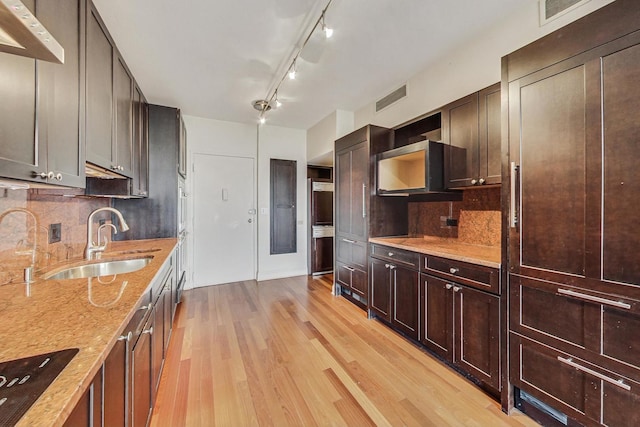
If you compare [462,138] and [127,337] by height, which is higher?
[462,138]

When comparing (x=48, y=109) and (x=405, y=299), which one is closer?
(x=48, y=109)

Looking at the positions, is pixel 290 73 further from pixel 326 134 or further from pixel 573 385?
pixel 573 385

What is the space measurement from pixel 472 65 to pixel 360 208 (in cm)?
173

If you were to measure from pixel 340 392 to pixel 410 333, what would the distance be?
35.4 inches

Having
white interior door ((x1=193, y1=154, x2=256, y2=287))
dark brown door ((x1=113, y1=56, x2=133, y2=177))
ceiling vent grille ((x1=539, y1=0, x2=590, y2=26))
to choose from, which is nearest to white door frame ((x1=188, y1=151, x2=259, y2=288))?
white interior door ((x1=193, y1=154, x2=256, y2=287))

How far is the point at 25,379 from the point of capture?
586mm

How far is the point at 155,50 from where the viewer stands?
7.62ft

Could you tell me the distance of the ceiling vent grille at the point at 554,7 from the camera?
1.70 metres

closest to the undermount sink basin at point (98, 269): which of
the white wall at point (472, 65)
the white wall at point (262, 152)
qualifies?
the white wall at point (262, 152)

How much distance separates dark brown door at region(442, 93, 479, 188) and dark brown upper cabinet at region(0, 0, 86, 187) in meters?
2.61

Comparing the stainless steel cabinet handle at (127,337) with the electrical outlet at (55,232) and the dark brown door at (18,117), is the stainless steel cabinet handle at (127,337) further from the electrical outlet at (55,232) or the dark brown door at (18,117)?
the electrical outlet at (55,232)

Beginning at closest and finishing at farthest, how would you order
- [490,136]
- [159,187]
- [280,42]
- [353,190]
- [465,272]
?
1. [465,272]
2. [490,136]
3. [280,42]
4. [159,187]
5. [353,190]

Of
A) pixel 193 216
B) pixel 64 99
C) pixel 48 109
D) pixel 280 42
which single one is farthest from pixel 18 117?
pixel 193 216

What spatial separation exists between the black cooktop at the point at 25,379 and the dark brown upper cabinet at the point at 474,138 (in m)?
2.47
